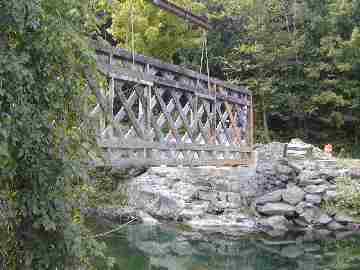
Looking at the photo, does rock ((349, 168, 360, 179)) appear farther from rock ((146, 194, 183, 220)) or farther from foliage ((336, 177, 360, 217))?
rock ((146, 194, 183, 220))

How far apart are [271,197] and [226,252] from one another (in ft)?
10.3

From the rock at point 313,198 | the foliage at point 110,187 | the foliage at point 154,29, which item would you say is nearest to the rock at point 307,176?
the rock at point 313,198

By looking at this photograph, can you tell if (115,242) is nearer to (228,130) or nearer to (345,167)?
(228,130)

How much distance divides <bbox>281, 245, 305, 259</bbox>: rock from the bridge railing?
2.14 metres

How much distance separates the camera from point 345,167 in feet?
41.2

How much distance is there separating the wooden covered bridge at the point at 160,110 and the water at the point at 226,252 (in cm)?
176

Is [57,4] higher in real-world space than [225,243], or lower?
higher

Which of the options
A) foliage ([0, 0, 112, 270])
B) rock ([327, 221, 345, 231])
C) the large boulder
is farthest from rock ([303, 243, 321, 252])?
foliage ([0, 0, 112, 270])

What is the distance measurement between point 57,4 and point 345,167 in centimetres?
1104

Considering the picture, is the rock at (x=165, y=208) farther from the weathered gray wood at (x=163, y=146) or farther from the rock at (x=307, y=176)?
the rock at (x=307, y=176)

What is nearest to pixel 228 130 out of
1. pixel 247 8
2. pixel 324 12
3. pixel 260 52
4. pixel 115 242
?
pixel 115 242

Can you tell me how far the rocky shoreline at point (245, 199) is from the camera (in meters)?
10.8

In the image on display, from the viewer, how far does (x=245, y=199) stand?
12.1m

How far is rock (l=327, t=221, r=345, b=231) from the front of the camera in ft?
34.5
